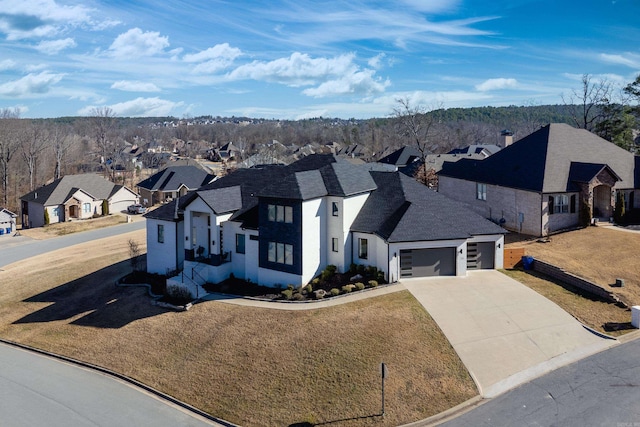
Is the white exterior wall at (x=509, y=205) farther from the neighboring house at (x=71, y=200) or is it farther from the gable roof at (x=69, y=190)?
the gable roof at (x=69, y=190)

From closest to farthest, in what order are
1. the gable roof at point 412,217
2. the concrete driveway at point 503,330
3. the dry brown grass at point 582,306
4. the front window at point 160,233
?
1. the concrete driveway at point 503,330
2. the dry brown grass at point 582,306
3. the gable roof at point 412,217
4. the front window at point 160,233

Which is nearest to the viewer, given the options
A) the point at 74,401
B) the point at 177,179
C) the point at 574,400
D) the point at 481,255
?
the point at 574,400

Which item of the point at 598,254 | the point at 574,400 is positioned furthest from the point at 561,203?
the point at 574,400

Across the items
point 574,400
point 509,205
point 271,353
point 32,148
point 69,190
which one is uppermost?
point 32,148

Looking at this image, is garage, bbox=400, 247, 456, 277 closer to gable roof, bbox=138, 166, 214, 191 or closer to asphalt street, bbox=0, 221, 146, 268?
asphalt street, bbox=0, 221, 146, 268

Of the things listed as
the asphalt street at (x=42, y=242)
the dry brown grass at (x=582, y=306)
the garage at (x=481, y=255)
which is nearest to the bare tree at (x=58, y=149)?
the asphalt street at (x=42, y=242)

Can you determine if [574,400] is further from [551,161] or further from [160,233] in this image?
[160,233]


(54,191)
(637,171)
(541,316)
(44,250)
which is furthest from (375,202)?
(54,191)
